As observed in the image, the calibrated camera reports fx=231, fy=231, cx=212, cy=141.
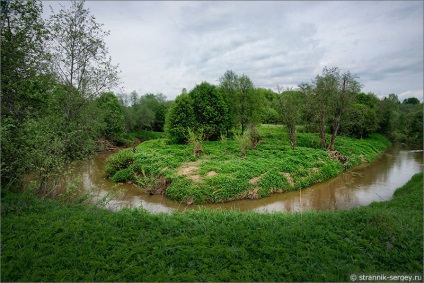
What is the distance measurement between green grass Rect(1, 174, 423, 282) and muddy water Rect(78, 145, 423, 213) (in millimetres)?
2969

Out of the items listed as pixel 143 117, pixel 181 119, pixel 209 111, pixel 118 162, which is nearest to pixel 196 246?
pixel 118 162

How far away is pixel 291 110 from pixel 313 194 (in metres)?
10.7

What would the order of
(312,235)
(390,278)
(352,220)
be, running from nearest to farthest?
(390,278), (312,235), (352,220)

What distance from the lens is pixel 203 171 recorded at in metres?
15.5

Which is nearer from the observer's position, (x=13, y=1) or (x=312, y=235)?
(x=312, y=235)

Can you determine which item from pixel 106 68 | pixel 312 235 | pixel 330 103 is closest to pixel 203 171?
pixel 106 68

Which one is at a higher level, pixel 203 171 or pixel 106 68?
pixel 106 68

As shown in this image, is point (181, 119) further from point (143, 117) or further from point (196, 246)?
point (196, 246)

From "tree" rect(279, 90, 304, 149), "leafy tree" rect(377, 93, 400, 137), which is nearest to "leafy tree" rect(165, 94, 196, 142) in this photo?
"tree" rect(279, 90, 304, 149)

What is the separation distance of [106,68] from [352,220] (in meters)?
11.6

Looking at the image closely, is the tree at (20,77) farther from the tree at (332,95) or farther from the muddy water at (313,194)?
the tree at (332,95)

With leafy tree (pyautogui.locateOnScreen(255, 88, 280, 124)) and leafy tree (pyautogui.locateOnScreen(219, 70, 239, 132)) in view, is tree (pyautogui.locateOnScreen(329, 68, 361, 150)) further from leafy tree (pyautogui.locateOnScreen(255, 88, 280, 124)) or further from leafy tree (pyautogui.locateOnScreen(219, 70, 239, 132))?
leafy tree (pyautogui.locateOnScreen(219, 70, 239, 132))

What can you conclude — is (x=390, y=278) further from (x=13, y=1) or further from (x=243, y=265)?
(x=13, y=1)

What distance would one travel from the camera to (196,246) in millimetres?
5922
